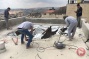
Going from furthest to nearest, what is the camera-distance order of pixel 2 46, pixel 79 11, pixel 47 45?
pixel 79 11 → pixel 47 45 → pixel 2 46

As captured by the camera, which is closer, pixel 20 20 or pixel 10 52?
pixel 10 52

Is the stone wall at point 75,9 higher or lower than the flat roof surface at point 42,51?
higher

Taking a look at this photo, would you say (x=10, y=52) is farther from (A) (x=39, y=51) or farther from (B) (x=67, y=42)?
(B) (x=67, y=42)

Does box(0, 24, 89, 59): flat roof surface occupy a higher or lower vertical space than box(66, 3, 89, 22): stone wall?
lower

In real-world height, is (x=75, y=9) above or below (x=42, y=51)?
above

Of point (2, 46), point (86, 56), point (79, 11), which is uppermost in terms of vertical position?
point (79, 11)

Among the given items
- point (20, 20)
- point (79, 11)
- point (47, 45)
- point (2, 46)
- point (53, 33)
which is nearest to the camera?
point (2, 46)

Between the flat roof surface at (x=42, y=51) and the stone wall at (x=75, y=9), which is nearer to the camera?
the flat roof surface at (x=42, y=51)

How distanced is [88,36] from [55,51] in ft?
6.38

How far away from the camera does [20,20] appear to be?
12.8 metres

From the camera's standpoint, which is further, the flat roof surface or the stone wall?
the stone wall

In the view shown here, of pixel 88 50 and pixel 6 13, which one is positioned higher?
pixel 6 13

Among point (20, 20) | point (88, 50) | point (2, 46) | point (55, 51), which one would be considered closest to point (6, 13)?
point (20, 20)

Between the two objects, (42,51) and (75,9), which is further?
(75,9)
